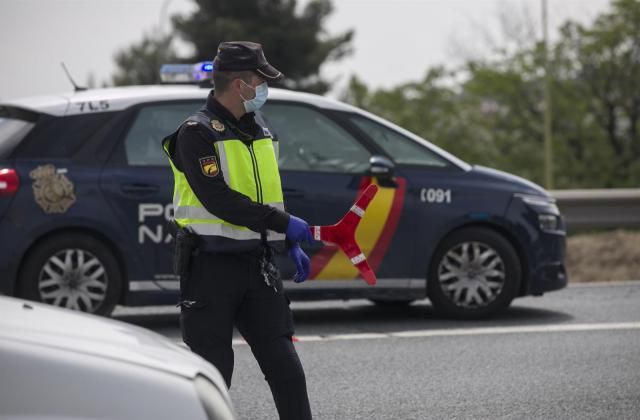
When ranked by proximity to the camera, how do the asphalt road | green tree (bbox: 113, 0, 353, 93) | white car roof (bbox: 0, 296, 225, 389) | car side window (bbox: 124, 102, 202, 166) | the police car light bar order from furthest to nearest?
green tree (bbox: 113, 0, 353, 93) < the police car light bar < car side window (bbox: 124, 102, 202, 166) < the asphalt road < white car roof (bbox: 0, 296, 225, 389)

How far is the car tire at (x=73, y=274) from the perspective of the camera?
8.02 m

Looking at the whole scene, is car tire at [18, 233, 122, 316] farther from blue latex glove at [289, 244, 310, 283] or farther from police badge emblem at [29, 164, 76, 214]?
blue latex glove at [289, 244, 310, 283]

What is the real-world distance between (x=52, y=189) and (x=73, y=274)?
566mm

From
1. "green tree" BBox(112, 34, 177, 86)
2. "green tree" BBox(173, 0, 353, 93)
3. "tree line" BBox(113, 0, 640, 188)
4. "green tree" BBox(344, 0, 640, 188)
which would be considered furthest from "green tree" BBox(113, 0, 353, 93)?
"green tree" BBox(112, 34, 177, 86)

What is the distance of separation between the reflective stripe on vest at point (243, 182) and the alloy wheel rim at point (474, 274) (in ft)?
14.0

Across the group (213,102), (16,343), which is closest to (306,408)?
(213,102)

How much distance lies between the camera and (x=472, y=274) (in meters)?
8.77

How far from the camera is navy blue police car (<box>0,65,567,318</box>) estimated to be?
8062mm

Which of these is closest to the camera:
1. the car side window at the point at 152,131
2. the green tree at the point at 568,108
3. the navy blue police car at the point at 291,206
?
the navy blue police car at the point at 291,206

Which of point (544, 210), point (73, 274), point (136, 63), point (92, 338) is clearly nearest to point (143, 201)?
point (73, 274)

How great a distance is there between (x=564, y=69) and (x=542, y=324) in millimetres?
29676

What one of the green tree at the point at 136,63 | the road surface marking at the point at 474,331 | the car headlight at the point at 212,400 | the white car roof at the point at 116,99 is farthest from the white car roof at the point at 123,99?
the green tree at the point at 136,63

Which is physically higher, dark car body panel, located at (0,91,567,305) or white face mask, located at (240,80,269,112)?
white face mask, located at (240,80,269,112)

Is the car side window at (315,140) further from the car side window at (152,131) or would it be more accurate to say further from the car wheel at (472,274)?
the car wheel at (472,274)
